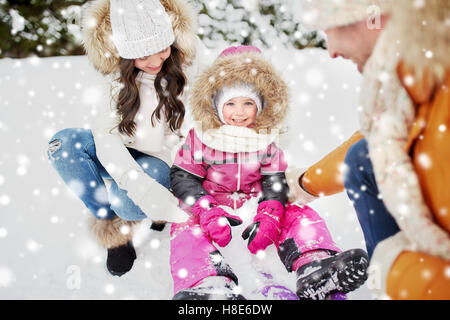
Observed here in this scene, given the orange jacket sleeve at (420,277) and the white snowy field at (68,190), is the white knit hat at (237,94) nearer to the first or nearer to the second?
the white snowy field at (68,190)

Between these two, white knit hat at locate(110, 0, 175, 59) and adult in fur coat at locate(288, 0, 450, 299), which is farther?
white knit hat at locate(110, 0, 175, 59)

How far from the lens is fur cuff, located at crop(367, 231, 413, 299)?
2.87 feet

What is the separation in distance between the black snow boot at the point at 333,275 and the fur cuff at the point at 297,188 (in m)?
0.28

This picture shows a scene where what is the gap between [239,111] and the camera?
1588 mm

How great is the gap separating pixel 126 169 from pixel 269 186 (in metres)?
0.66

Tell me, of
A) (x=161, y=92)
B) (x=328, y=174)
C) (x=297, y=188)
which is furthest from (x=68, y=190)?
(x=328, y=174)

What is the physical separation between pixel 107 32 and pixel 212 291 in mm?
1074

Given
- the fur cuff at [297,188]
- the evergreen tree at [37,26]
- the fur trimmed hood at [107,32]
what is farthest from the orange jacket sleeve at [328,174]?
the evergreen tree at [37,26]

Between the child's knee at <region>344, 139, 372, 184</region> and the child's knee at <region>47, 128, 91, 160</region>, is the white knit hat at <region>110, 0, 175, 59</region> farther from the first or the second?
the child's knee at <region>344, 139, 372, 184</region>

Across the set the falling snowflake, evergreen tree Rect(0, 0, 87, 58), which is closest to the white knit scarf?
the falling snowflake

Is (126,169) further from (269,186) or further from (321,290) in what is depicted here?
(321,290)

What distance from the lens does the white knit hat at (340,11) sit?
850mm

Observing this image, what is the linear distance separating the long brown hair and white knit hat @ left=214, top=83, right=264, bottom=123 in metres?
0.18

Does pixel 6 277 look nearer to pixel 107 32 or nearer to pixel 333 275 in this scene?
pixel 107 32
